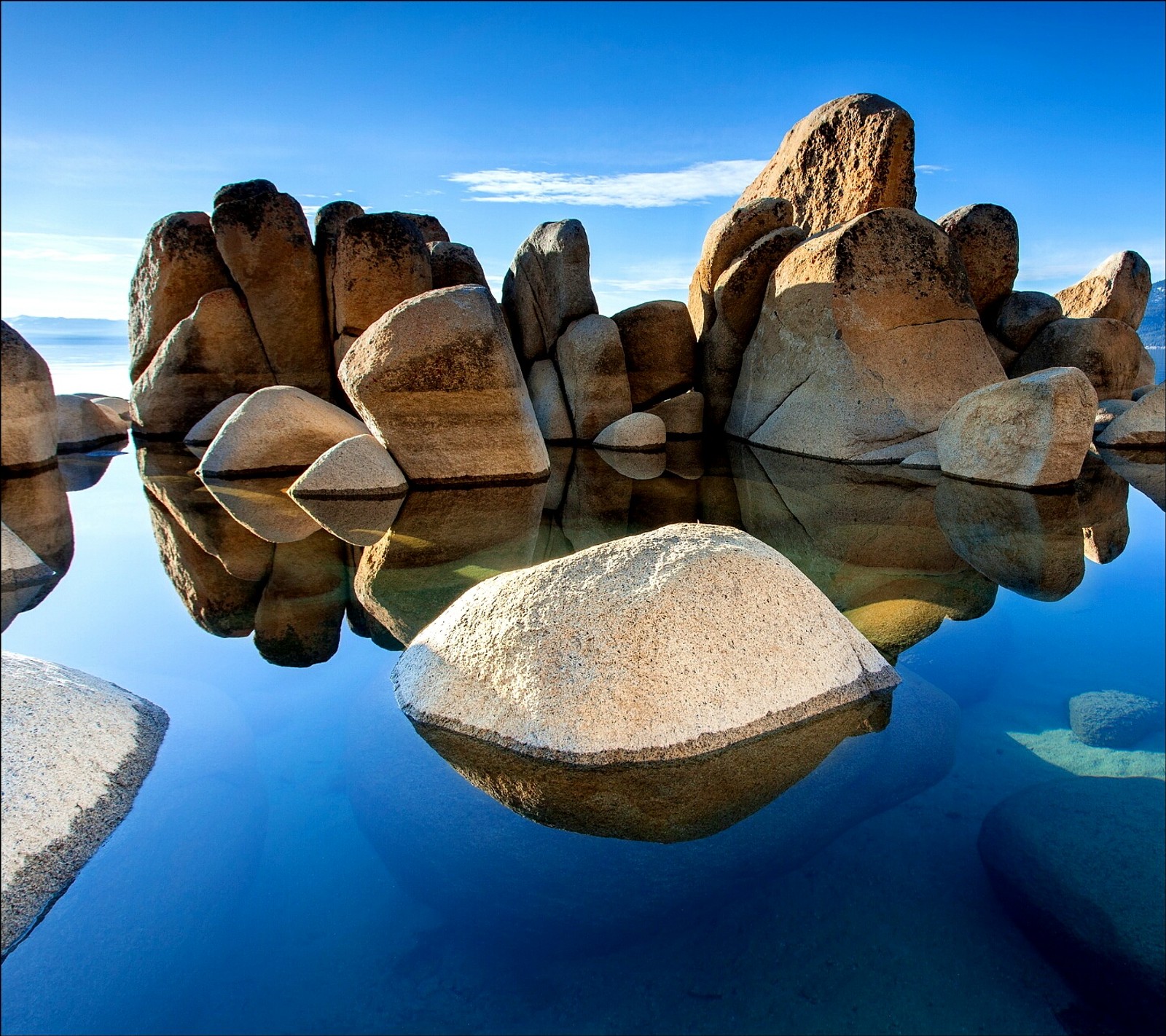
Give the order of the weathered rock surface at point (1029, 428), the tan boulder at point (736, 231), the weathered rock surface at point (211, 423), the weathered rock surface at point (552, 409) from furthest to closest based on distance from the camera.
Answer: the weathered rock surface at point (552, 409) → the tan boulder at point (736, 231) → the weathered rock surface at point (211, 423) → the weathered rock surface at point (1029, 428)

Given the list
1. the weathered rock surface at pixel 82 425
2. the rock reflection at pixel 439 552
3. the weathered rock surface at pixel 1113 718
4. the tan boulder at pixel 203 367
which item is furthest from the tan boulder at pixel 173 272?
the weathered rock surface at pixel 1113 718

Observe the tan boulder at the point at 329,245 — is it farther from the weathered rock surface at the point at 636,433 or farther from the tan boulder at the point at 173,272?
the weathered rock surface at the point at 636,433

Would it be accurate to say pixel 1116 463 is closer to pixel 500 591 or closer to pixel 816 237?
→ pixel 816 237

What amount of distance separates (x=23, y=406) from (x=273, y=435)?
8.20ft

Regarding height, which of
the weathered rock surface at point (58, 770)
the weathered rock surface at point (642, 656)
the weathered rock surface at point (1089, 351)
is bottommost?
the weathered rock surface at point (58, 770)

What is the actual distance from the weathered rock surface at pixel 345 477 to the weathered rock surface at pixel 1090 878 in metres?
6.39

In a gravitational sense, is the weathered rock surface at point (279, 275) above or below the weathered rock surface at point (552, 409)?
above

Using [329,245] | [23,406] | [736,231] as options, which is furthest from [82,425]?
[736,231]

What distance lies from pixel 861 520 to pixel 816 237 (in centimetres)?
525

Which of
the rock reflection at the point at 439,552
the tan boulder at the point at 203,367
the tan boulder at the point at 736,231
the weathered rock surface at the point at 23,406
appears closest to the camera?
the rock reflection at the point at 439,552

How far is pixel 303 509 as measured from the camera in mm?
7258

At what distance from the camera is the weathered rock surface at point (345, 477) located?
308 inches

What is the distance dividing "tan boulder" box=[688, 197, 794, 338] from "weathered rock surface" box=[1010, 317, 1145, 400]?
4.19 metres

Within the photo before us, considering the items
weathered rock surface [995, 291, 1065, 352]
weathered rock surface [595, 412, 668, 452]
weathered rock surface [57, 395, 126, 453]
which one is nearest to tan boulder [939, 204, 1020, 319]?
weathered rock surface [995, 291, 1065, 352]
